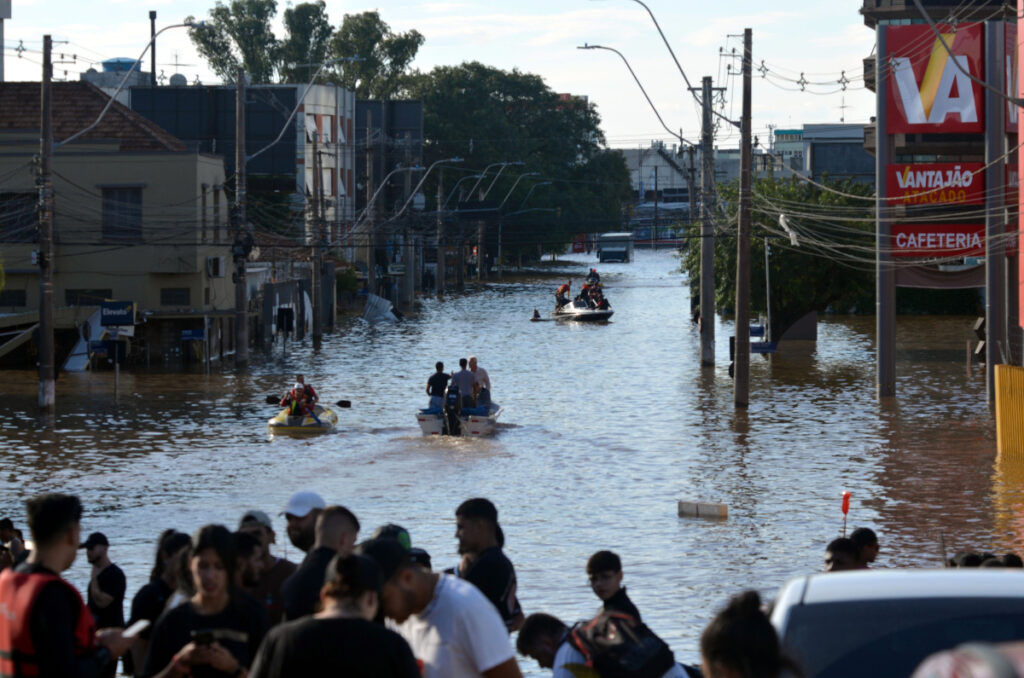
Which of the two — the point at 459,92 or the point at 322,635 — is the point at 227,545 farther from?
the point at 459,92

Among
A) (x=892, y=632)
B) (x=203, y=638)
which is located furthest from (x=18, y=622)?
(x=892, y=632)

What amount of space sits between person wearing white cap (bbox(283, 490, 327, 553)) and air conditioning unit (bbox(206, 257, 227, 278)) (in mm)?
44291

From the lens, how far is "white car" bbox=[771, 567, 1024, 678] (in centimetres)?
520

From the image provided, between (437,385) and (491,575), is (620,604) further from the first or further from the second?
(437,385)

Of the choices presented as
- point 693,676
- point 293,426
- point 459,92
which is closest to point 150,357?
point 293,426

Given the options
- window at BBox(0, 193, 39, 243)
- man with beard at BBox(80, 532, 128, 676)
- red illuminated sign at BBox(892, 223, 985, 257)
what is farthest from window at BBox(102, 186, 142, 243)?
man with beard at BBox(80, 532, 128, 676)

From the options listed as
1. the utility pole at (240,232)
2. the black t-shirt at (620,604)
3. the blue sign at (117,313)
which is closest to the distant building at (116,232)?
the utility pole at (240,232)

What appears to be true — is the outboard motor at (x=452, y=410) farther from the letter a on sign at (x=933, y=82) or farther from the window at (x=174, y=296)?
the window at (x=174, y=296)

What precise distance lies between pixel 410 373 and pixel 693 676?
38254 mm

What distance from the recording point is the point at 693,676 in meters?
8.16

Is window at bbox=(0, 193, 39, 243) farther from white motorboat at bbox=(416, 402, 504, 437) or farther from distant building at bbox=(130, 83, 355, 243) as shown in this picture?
distant building at bbox=(130, 83, 355, 243)

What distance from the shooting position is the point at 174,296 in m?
50.8

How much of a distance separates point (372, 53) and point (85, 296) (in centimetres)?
8662

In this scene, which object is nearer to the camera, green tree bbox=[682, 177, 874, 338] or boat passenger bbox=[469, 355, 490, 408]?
boat passenger bbox=[469, 355, 490, 408]
